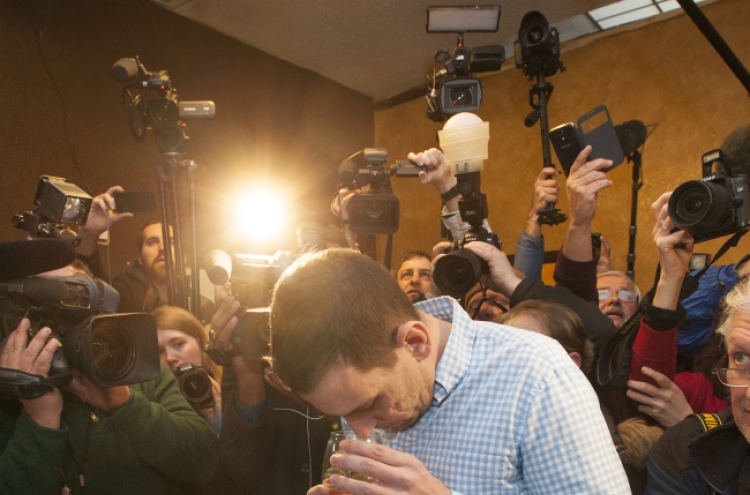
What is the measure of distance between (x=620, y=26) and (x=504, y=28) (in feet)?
2.86

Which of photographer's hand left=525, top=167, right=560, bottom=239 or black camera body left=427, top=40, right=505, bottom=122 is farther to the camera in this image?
black camera body left=427, top=40, right=505, bottom=122

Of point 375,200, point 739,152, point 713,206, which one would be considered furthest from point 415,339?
point 739,152

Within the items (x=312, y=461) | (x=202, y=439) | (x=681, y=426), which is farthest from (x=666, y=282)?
(x=202, y=439)

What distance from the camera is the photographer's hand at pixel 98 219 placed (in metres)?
1.94

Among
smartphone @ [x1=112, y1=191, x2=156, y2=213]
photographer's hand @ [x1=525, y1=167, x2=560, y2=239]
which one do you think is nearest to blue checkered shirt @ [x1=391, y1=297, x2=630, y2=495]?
photographer's hand @ [x1=525, y1=167, x2=560, y2=239]

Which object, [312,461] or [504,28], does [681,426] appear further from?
[504,28]

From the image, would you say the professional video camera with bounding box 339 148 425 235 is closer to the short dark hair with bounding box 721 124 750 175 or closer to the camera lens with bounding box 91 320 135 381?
the camera lens with bounding box 91 320 135 381

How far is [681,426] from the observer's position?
3.96ft

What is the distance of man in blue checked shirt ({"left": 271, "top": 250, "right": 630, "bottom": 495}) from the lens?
0.79m

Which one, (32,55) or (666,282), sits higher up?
(32,55)

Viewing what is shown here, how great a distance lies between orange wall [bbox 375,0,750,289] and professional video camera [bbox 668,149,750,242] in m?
2.71

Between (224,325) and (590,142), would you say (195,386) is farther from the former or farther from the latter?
(590,142)

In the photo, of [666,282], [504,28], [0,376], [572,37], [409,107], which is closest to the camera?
[0,376]

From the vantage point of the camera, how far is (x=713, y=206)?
4.04 ft
